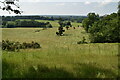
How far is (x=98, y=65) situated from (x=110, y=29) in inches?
2145

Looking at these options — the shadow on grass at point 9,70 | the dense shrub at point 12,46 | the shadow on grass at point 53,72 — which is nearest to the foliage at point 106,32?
the dense shrub at point 12,46

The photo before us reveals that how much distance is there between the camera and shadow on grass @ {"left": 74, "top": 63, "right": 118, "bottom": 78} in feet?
21.7

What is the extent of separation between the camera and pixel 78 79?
630 cm

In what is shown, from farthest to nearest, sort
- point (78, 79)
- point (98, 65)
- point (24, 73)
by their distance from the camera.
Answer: point (98, 65) → point (24, 73) → point (78, 79)

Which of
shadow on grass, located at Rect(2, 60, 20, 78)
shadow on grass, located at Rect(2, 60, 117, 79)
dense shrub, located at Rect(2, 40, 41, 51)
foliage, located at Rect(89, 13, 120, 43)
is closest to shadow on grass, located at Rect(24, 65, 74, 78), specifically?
shadow on grass, located at Rect(2, 60, 117, 79)

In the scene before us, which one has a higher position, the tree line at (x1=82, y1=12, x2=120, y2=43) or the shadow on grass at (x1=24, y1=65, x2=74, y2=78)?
the tree line at (x1=82, y1=12, x2=120, y2=43)

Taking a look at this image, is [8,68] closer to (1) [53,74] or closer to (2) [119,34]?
(1) [53,74]

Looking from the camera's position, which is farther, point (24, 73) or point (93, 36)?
point (93, 36)

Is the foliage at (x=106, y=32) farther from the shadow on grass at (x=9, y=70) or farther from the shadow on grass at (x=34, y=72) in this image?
the shadow on grass at (x=34, y=72)

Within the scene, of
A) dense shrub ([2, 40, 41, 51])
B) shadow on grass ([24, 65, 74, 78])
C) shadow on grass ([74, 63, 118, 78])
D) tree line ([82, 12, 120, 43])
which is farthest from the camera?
tree line ([82, 12, 120, 43])

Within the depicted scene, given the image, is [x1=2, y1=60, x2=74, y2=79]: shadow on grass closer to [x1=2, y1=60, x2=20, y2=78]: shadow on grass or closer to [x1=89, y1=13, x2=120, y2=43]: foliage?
[x1=2, y1=60, x2=20, y2=78]: shadow on grass

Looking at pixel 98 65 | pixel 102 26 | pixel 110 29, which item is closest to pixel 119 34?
pixel 110 29

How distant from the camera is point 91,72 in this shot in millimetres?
6953

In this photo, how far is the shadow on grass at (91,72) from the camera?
6.60m
